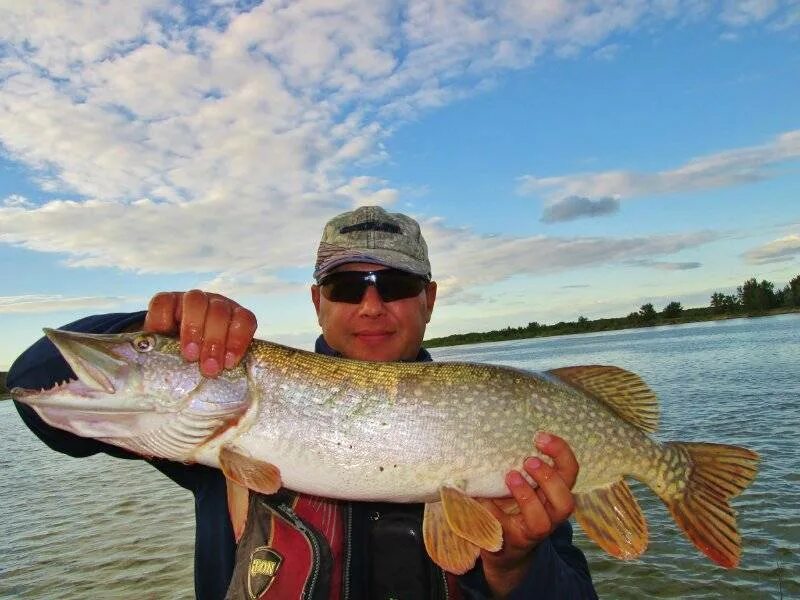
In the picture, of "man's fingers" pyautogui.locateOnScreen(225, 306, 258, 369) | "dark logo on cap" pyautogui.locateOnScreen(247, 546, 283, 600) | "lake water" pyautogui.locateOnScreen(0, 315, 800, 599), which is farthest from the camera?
"lake water" pyautogui.locateOnScreen(0, 315, 800, 599)

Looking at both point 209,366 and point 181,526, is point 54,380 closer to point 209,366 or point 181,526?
point 209,366

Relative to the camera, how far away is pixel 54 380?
265 cm

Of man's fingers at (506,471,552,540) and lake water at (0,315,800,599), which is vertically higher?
man's fingers at (506,471,552,540)

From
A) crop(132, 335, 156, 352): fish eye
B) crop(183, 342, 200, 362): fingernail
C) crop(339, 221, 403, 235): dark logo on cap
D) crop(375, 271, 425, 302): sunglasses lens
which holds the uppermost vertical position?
crop(339, 221, 403, 235): dark logo on cap

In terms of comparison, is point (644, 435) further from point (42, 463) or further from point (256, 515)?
point (42, 463)

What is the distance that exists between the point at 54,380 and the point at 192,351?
2.90 ft

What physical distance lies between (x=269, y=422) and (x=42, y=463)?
13.9 meters

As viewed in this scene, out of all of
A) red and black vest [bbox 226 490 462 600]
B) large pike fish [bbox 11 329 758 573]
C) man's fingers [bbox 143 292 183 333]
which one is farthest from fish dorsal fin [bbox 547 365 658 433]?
man's fingers [bbox 143 292 183 333]

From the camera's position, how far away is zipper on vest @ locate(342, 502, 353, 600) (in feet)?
8.26

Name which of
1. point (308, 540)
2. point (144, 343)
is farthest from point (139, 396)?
point (308, 540)

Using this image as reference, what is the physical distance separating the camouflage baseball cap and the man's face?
0.08 m

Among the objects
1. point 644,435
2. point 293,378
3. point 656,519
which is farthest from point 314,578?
point 656,519

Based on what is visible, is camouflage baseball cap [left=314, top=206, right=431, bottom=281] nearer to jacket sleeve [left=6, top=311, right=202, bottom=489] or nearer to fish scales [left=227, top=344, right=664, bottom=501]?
fish scales [left=227, top=344, right=664, bottom=501]

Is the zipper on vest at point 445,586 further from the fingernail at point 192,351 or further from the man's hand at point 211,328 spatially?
the fingernail at point 192,351
